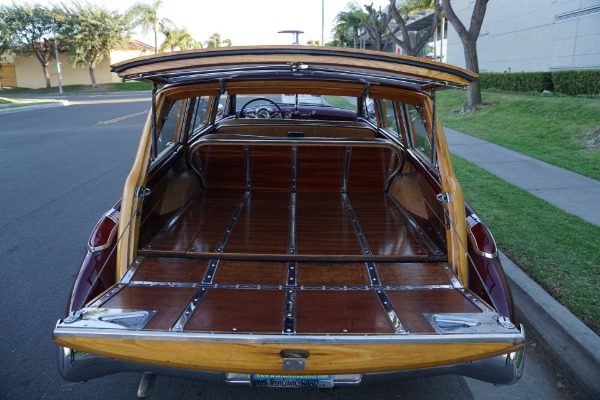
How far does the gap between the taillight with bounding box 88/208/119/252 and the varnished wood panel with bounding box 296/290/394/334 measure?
121 centimetres

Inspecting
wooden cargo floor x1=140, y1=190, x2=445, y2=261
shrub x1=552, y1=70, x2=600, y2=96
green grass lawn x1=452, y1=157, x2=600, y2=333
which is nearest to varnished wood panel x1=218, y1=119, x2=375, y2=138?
wooden cargo floor x1=140, y1=190, x2=445, y2=261

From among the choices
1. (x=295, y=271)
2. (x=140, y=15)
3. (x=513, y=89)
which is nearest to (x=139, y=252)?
(x=295, y=271)

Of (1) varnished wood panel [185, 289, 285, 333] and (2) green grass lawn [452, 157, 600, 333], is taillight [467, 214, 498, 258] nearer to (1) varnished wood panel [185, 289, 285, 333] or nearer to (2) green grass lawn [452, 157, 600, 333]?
(2) green grass lawn [452, 157, 600, 333]

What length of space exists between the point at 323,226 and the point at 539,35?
72.5 ft

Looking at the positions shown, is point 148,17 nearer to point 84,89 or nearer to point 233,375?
point 84,89

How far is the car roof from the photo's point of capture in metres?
2.60

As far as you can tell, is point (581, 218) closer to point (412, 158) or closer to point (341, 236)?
point (412, 158)

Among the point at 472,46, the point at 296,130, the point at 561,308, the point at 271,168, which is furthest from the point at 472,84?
the point at 561,308

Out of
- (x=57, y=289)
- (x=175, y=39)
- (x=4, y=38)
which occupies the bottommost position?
(x=57, y=289)

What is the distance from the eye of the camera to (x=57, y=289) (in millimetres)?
4297

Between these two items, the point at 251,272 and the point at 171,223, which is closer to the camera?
the point at 251,272

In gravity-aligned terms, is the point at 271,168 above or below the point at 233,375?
above

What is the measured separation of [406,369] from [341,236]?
1.61m

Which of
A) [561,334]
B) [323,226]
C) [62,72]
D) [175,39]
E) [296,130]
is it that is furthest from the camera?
[175,39]
